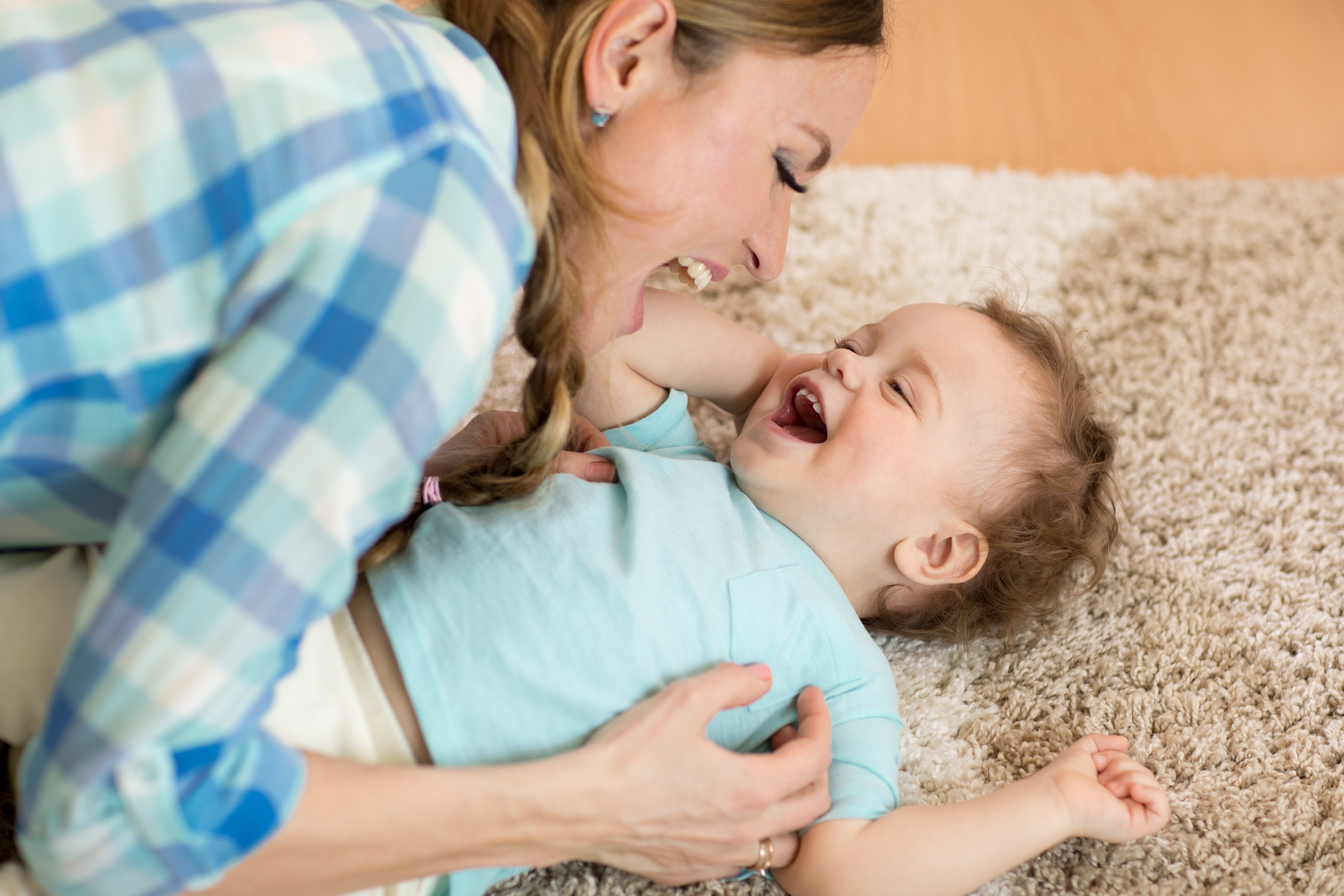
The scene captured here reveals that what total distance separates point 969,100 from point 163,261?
7.29 ft

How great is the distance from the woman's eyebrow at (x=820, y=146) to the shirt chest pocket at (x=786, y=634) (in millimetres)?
406

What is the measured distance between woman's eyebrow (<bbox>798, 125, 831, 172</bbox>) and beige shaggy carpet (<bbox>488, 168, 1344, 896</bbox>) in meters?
0.55

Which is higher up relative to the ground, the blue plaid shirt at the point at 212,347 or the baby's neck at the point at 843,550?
the blue plaid shirt at the point at 212,347

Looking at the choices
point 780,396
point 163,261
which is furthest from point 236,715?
point 780,396

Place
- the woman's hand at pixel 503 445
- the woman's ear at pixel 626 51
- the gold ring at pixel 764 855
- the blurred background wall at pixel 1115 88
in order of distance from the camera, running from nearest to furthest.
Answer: the woman's ear at pixel 626 51 → the gold ring at pixel 764 855 → the woman's hand at pixel 503 445 → the blurred background wall at pixel 1115 88

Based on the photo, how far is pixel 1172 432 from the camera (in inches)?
57.6

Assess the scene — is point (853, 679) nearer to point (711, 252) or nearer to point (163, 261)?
point (711, 252)

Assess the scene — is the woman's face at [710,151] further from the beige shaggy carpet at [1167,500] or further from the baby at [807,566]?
the beige shaggy carpet at [1167,500]

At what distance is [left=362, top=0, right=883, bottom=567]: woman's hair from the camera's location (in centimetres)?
86

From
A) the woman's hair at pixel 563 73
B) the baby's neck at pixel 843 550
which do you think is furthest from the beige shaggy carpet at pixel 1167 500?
the woman's hair at pixel 563 73

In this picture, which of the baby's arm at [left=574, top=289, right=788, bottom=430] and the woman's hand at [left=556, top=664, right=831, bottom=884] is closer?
the woman's hand at [left=556, top=664, right=831, bottom=884]

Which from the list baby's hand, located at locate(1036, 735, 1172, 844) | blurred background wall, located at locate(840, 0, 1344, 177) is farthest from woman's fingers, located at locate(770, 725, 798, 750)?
blurred background wall, located at locate(840, 0, 1344, 177)

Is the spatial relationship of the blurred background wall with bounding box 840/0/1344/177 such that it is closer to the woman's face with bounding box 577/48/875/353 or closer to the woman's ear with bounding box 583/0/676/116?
the woman's face with bounding box 577/48/875/353

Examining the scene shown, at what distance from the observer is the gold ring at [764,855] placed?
950mm
